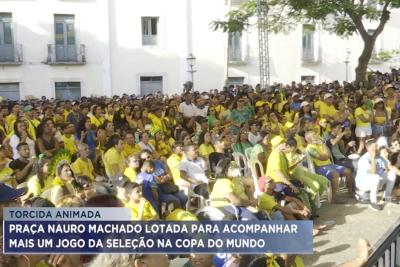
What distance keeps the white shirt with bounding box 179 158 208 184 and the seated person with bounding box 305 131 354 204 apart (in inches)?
67.5

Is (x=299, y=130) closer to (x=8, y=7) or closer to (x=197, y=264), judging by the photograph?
(x=197, y=264)

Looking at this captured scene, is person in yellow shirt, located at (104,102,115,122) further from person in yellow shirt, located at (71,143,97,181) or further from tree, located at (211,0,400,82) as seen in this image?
tree, located at (211,0,400,82)

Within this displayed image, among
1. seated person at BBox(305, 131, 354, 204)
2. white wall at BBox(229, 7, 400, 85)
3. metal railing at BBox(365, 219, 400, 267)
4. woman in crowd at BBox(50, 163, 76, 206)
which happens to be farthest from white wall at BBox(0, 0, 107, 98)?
metal railing at BBox(365, 219, 400, 267)

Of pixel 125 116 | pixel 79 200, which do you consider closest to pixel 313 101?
pixel 125 116

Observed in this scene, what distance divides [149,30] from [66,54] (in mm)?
3906

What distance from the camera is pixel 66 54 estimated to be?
22.8m

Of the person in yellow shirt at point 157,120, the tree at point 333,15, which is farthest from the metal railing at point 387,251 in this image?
the tree at point 333,15

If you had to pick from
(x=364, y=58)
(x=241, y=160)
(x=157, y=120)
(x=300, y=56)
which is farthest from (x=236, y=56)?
(x=241, y=160)

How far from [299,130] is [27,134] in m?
4.47

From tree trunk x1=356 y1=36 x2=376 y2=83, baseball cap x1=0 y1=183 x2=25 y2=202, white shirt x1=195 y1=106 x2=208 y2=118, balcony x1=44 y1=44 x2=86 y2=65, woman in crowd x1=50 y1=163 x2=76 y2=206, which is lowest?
woman in crowd x1=50 y1=163 x2=76 y2=206

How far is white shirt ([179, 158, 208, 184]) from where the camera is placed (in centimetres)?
730

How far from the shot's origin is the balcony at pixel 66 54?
22.5 m

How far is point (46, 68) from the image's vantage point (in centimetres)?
2259

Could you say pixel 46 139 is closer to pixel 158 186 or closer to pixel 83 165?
pixel 83 165
